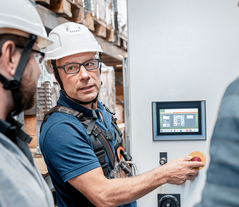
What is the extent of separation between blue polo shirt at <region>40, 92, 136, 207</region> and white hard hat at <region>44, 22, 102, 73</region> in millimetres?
390

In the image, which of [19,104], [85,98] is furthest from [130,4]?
[19,104]

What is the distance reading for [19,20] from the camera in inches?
35.2

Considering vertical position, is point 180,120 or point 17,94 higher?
point 17,94

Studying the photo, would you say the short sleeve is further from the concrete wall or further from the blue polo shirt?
the concrete wall

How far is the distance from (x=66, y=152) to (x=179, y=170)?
0.58m

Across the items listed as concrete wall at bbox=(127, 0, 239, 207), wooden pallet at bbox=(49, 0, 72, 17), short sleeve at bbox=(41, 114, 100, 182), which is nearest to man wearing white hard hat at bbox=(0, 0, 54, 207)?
short sleeve at bbox=(41, 114, 100, 182)

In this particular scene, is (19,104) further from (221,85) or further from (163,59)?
(221,85)

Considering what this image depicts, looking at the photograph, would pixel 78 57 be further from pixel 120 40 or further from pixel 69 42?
pixel 120 40

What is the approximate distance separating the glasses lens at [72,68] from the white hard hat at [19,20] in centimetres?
47

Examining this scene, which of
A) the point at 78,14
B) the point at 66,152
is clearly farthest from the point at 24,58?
the point at 78,14

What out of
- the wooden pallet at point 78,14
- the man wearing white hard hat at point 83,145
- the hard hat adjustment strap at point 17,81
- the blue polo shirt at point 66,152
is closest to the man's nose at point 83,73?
the man wearing white hard hat at point 83,145

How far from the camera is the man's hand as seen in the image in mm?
1295

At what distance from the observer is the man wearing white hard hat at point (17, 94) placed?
0.74 metres

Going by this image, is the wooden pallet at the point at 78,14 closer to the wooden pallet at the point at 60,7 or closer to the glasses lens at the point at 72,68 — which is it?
the wooden pallet at the point at 60,7
